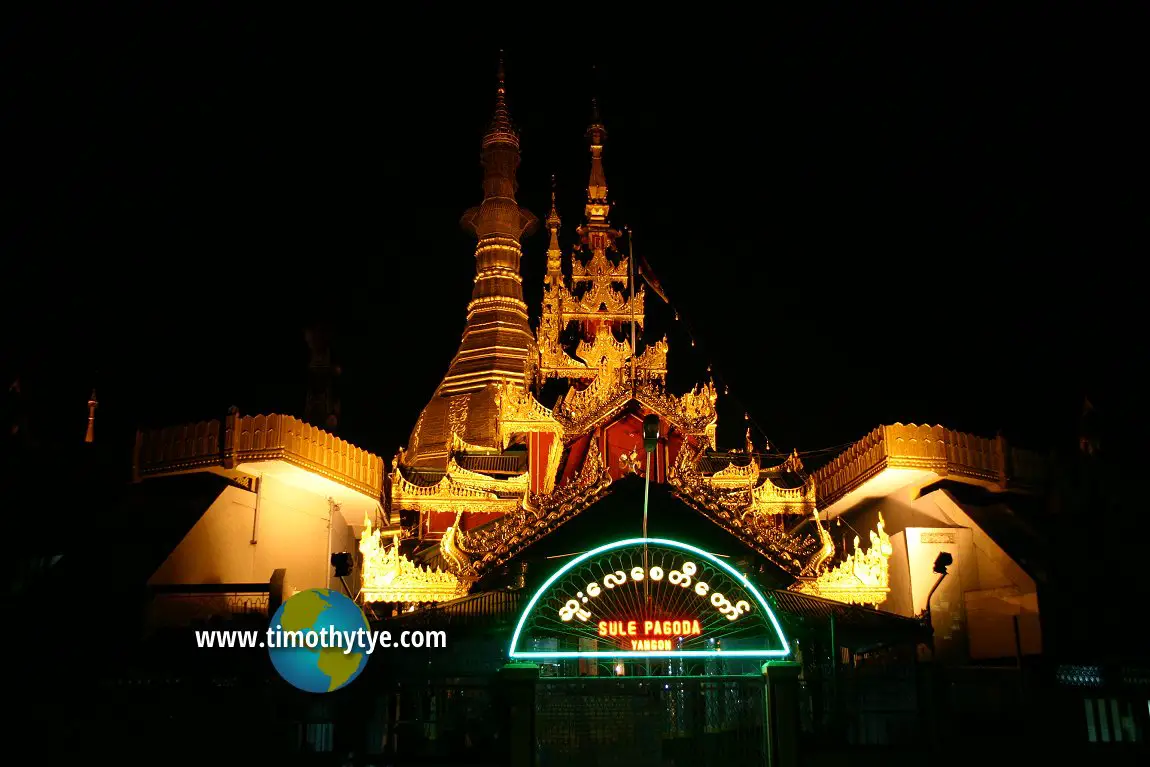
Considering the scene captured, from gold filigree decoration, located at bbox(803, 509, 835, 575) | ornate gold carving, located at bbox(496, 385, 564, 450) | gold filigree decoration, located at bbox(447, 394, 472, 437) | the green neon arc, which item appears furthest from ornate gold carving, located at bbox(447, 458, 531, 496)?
the green neon arc

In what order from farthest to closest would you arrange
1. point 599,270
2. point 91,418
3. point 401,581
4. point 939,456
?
point 599,270
point 91,418
point 939,456
point 401,581

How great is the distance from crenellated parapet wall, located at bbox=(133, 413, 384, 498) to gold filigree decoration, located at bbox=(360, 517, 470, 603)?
13.3 ft

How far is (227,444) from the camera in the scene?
2031 cm

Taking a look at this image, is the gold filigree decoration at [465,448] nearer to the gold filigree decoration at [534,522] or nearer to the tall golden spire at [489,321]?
the tall golden spire at [489,321]

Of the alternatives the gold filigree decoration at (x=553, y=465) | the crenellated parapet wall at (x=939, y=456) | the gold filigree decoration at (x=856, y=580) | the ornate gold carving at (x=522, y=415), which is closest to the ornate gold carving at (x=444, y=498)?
the gold filigree decoration at (x=553, y=465)

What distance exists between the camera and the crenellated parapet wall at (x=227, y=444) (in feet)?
66.8

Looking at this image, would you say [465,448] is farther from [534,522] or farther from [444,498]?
[534,522]

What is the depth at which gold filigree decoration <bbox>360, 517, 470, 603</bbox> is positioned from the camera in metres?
16.7

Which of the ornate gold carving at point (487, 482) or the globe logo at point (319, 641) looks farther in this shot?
the ornate gold carving at point (487, 482)

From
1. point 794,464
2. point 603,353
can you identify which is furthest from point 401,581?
point 794,464

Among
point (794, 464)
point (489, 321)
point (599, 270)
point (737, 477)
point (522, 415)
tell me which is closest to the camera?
point (737, 477)

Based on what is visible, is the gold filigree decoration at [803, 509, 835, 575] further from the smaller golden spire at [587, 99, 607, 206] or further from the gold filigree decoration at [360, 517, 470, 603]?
the smaller golden spire at [587, 99, 607, 206]

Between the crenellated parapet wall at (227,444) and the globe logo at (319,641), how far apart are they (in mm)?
4757

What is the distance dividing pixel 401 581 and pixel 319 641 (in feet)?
9.11
